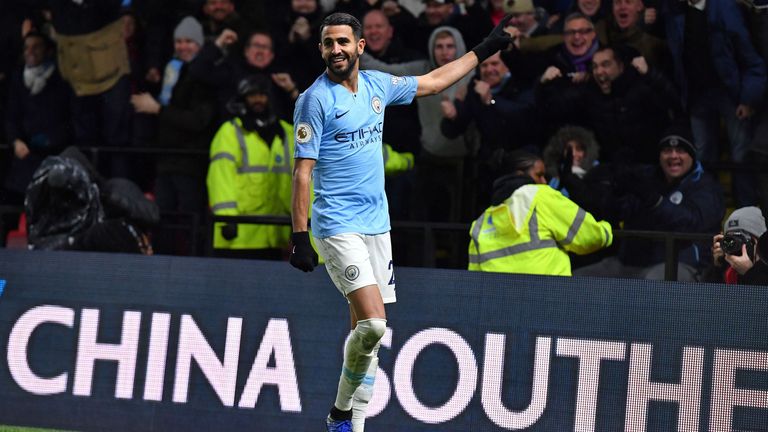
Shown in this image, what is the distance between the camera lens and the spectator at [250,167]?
10375 millimetres

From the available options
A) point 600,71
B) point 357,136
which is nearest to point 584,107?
point 600,71

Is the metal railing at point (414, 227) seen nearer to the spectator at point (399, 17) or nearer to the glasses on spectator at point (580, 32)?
the glasses on spectator at point (580, 32)

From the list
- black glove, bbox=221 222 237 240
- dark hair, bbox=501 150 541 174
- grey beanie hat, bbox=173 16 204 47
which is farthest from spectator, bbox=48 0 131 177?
dark hair, bbox=501 150 541 174

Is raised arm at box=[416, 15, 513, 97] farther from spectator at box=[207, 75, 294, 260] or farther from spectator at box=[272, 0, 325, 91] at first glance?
spectator at box=[272, 0, 325, 91]

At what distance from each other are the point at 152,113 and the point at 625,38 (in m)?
3.87

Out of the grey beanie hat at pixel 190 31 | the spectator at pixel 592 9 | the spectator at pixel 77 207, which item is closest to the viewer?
the spectator at pixel 77 207

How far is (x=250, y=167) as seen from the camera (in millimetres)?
10500

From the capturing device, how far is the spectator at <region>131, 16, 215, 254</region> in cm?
1098

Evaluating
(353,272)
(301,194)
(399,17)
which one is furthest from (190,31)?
(353,272)

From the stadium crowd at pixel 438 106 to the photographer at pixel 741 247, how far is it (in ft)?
0.14

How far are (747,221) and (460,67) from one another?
243cm

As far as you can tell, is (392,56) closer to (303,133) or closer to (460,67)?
(460,67)

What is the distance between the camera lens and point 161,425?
8.24 m

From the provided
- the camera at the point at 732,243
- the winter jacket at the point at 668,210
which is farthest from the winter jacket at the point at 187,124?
the camera at the point at 732,243
